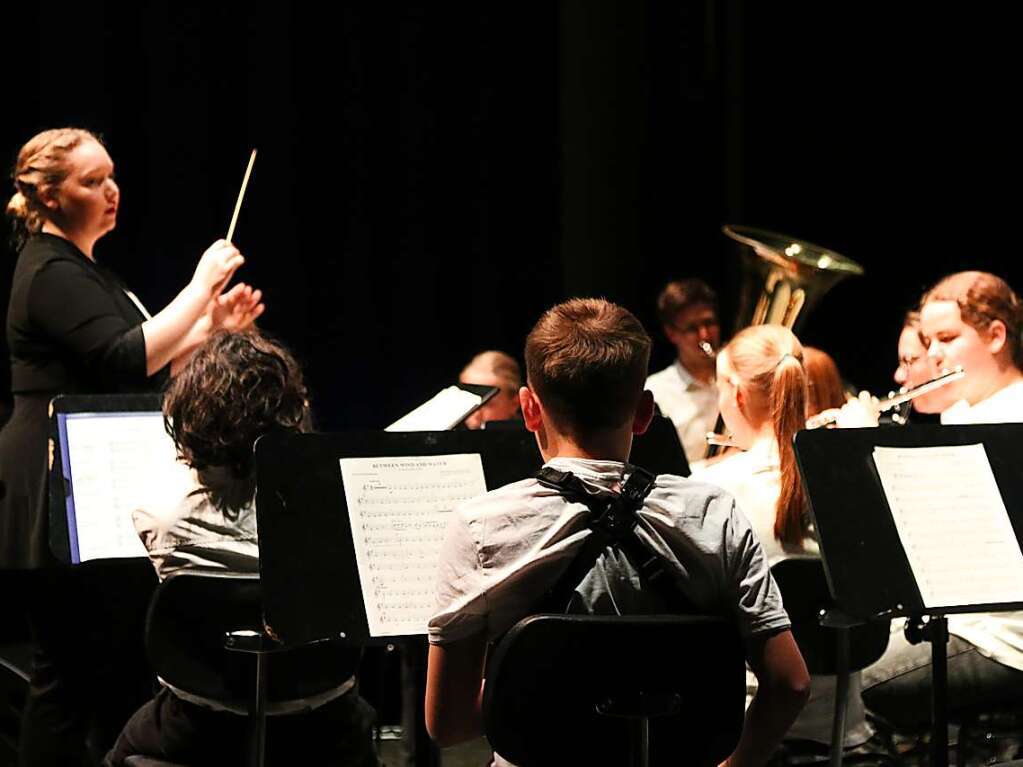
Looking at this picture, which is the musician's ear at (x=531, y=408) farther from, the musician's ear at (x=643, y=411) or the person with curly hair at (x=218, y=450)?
the person with curly hair at (x=218, y=450)

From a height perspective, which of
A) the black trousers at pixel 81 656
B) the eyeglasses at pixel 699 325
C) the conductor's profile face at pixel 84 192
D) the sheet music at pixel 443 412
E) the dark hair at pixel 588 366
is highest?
the conductor's profile face at pixel 84 192

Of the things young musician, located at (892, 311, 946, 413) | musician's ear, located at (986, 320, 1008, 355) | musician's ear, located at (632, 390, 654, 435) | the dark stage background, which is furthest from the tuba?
musician's ear, located at (632, 390, 654, 435)

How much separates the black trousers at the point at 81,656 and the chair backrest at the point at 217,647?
51 centimetres

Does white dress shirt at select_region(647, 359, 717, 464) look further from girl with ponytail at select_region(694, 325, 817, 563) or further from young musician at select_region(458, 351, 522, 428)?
girl with ponytail at select_region(694, 325, 817, 563)

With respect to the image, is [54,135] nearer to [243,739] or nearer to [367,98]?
[243,739]

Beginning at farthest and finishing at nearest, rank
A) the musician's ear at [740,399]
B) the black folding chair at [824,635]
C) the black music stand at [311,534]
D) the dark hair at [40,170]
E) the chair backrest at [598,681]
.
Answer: the dark hair at [40,170], the musician's ear at [740,399], the black folding chair at [824,635], the black music stand at [311,534], the chair backrest at [598,681]

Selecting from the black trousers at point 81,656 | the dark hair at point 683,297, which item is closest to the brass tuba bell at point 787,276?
the dark hair at point 683,297

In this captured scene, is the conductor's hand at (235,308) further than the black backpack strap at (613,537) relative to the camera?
Yes

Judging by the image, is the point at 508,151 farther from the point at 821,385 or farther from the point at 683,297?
the point at 821,385

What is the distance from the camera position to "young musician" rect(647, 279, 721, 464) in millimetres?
5082

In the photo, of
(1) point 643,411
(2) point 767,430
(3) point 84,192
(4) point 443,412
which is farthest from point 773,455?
(3) point 84,192

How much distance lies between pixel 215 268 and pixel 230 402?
96cm

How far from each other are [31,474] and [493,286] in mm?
2503

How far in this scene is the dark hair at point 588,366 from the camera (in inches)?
68.6
